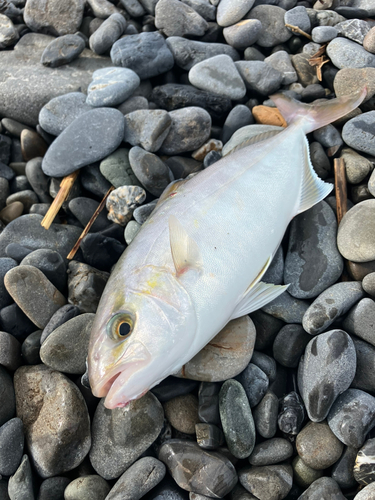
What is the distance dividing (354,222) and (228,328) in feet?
4.42

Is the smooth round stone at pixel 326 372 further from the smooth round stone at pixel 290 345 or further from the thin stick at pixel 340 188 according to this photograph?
the thin stick at pixel 340 188

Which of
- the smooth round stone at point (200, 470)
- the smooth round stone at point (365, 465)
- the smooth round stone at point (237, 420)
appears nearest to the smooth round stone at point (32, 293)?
the smooth round stone at point (200, 470)

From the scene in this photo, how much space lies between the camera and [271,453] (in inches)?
96.7

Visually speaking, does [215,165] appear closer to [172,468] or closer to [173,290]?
[173,290]

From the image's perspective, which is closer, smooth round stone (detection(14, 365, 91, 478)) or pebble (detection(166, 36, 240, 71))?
smooth round stone (detection(14, 365, 91, 478))

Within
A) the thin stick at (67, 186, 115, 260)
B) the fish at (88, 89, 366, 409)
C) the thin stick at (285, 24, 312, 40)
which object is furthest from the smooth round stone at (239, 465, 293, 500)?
the thin stick at (285, 24, 312, 40)

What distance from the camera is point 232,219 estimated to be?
2697 millimetres

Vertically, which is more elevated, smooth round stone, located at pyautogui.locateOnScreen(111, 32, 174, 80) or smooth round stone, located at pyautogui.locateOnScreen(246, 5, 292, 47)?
smooth round stone, located at pyautogui.locateOnScreen(111, 32, 174, 80)

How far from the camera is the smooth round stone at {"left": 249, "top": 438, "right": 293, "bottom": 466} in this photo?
96.7 inches

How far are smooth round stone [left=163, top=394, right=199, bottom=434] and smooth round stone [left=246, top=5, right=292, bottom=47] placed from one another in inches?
161

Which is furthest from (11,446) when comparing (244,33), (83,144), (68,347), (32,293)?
(244,33)

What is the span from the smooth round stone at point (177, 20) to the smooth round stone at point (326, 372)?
3.86 metres

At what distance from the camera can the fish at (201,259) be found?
2123 mm

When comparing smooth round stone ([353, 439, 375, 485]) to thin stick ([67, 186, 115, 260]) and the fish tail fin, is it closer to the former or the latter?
the fish tail fin
